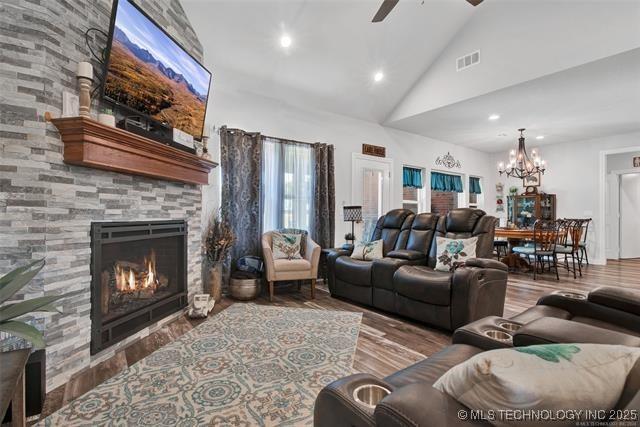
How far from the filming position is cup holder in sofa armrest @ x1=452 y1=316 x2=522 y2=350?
1263 millimetres

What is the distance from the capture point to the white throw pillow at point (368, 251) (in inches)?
144

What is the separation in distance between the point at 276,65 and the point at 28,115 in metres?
2.78

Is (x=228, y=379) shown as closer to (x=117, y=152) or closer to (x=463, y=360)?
(x=463, y=360)

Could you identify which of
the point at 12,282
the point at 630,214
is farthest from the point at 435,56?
the point at 630,214

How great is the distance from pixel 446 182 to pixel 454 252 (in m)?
4.36

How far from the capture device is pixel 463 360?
1.19m

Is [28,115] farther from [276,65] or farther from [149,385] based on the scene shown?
[276,65]

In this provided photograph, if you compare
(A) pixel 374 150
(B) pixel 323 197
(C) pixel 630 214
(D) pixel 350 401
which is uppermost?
(A) pixel 374 150

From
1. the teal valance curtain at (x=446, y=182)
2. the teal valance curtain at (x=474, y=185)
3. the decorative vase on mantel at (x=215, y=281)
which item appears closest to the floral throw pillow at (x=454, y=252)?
the decorative vase on mantel at (x=215, y=281)

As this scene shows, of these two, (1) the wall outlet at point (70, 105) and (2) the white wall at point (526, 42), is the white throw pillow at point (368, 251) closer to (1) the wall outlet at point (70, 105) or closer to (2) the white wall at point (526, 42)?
(2) the white wall at point (526, 42)

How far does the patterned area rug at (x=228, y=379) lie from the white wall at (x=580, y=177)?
6.67 meters

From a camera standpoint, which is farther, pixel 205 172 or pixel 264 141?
pixel 264 141

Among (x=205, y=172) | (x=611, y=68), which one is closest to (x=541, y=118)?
(x=611, y=68)

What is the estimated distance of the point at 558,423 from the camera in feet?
1.85
